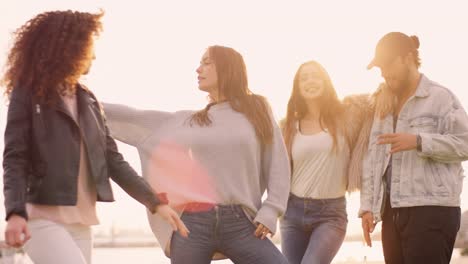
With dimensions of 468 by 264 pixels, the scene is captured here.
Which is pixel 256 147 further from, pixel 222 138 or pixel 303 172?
pixel 303 172

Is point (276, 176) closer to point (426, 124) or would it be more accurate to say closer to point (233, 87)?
point (233, 87)

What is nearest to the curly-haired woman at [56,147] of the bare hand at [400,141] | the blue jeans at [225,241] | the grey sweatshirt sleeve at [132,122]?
the blue jeans at [225,241]

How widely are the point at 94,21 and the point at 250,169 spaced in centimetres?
149

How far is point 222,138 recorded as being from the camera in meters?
5.10

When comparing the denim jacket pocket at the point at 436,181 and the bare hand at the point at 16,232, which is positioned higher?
the bare hand at the point at 16,232

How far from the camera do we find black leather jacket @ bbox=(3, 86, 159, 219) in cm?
368

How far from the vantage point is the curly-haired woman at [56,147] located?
12.2 feet

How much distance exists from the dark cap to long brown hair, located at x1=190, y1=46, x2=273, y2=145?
3.16 ft

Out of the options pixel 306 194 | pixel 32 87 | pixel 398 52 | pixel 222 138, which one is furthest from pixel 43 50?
pixel 306 194

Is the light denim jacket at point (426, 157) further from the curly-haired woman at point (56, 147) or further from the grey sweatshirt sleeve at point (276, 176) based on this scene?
the curly-haired woman at point (56, 147)

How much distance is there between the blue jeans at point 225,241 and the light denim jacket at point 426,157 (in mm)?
1166

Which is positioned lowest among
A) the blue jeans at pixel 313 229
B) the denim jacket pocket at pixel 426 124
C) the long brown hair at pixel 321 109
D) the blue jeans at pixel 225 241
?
the blue jeans at pixel 313 229

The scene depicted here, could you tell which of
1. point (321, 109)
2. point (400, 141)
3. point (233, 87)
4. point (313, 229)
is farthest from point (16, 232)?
point (321, 109)

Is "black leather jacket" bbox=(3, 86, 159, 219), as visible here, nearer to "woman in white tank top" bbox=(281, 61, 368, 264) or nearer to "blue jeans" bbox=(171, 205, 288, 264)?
"blue jeans" bbox=(171, 205, 288, 264)
